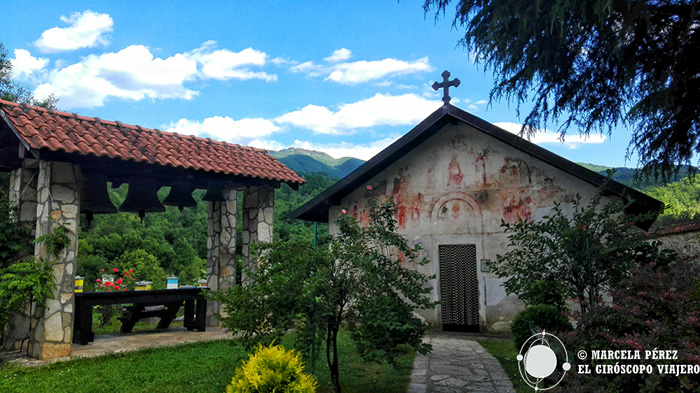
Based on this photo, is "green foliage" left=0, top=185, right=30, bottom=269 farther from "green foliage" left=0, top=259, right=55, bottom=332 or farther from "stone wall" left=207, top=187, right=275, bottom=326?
"stone wall" left=207, top=187, right=275, bottom=326

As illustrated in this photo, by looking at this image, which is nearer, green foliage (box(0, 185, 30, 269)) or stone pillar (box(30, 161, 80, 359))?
stone pillar (box(30, 161, 80, 359))

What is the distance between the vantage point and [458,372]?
653 centimetres

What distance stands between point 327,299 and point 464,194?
6225mm

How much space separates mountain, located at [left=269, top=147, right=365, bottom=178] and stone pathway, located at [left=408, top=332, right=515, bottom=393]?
7198 cm

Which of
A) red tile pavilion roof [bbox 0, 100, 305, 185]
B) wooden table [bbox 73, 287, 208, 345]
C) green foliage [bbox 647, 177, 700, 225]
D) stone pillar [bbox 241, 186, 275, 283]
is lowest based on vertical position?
wooden table [bbox 73, 287, 208, 345]

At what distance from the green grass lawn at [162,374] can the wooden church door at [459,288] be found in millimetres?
2768

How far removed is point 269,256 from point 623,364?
11.4 ft

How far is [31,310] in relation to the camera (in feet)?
25.4

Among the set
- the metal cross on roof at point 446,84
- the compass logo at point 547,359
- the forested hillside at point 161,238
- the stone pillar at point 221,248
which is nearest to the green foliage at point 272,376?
the compass logo at point 547,359

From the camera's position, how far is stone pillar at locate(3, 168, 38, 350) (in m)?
8.29

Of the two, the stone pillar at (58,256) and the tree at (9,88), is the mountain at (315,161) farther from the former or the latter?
the stone pillar at (58,256)

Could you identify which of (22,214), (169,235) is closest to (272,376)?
(22,214)

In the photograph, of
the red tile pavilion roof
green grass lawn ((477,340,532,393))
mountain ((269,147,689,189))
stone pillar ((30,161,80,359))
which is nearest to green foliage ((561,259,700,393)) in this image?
green grass lawn ((477,340,532,393))

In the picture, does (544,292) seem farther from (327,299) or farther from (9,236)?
(9,236)
